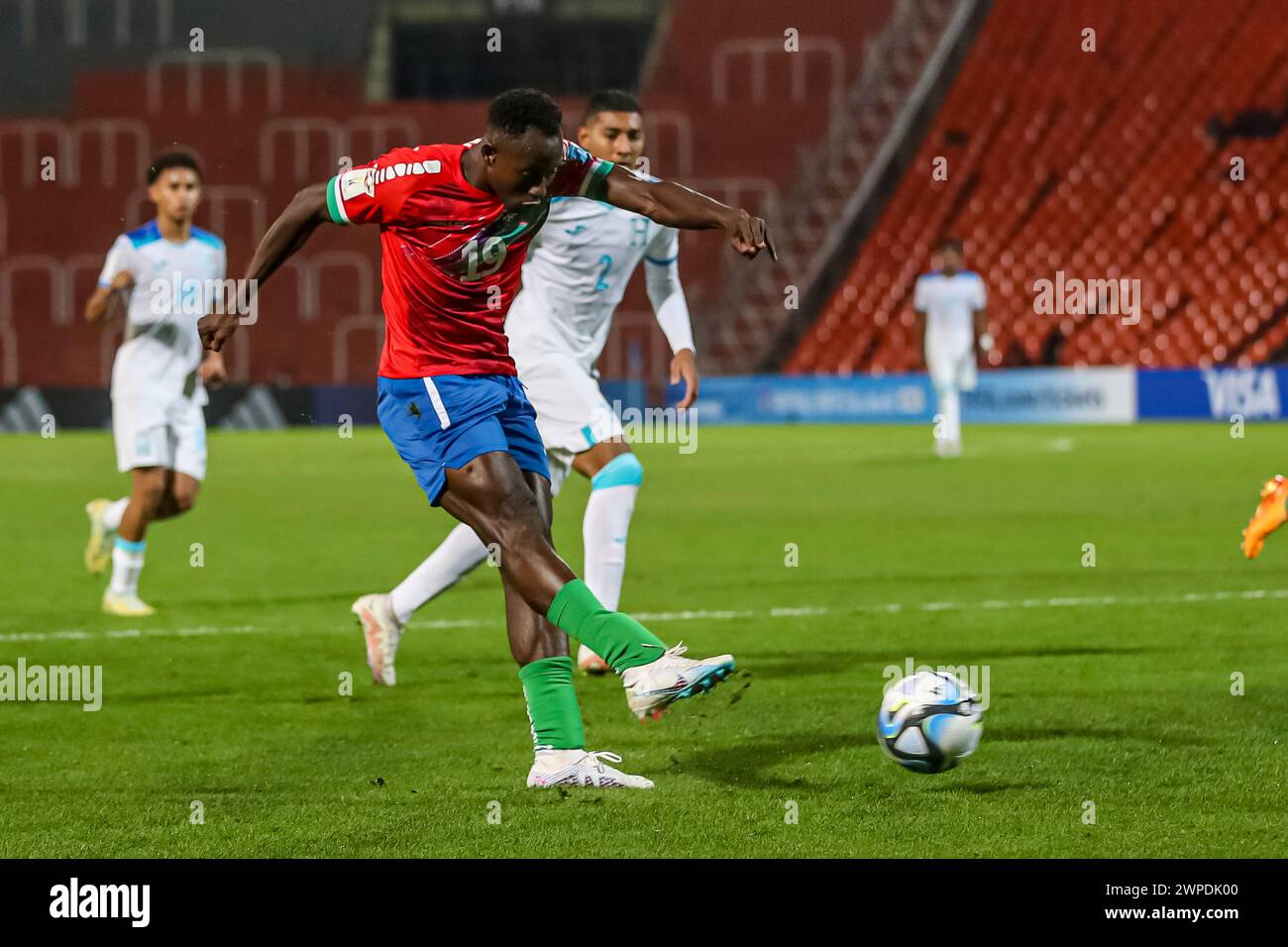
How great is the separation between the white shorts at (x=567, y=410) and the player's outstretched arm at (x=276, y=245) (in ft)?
7.16

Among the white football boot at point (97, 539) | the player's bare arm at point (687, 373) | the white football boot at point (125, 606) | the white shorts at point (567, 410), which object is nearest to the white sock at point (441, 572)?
the white shorts at point (567, 410)

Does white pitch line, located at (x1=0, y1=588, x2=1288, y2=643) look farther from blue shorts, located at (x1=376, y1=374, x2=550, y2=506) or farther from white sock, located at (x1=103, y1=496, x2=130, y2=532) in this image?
blue shorts, located at (x1=376, y1=374, x2=550, y2=506)

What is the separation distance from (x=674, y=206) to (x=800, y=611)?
407 centimetres

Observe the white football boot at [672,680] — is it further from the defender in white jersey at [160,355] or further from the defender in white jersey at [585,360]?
the defender in white jersey at [160,355]

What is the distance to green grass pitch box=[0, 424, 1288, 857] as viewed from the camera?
4.70m

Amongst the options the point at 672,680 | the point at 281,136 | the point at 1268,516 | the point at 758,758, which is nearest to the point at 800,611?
the point at 1268,516

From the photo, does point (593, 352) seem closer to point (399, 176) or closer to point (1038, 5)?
point (399, 176)

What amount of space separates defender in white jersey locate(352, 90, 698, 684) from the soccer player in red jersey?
1718 mm

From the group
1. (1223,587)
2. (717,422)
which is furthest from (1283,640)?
(717,422)

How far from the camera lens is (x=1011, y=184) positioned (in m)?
33.6

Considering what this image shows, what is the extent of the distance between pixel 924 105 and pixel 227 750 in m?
30.4

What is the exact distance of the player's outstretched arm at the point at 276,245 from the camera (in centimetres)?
516

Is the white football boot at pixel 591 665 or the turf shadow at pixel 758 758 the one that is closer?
the turf shadow at pixel 758 758

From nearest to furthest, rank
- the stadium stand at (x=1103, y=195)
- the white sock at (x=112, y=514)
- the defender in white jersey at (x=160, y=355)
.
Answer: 1. the defender in white jersey at (x=160, y=355)
2. the white sock at (x=112, y=514)
3. the stadium stand at (x=1103, y=195)
